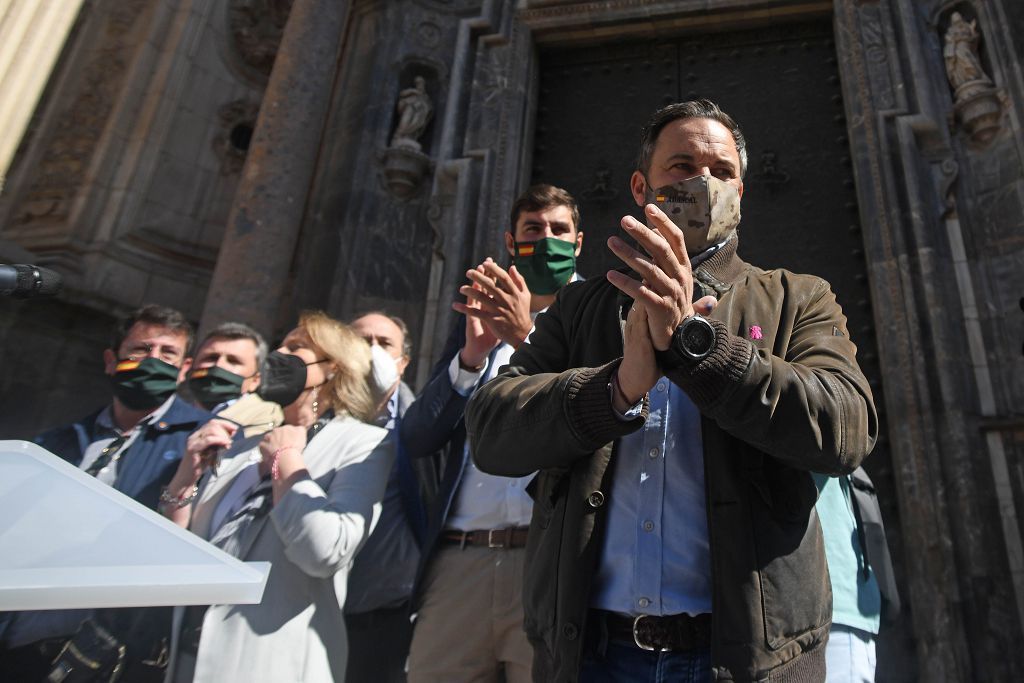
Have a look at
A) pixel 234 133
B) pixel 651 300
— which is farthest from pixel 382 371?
pixel 234 133

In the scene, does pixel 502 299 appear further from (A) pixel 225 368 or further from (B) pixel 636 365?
(A) pixel 225 368

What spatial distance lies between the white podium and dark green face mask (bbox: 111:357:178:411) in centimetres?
205

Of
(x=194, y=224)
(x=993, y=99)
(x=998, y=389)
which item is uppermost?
(x=993, y=99)

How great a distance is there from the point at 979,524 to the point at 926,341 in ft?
3.53

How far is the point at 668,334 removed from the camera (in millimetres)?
1140

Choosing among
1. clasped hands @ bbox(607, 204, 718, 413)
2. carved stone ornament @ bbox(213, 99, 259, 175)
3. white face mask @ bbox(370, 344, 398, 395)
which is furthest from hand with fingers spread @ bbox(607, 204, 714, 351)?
carved stone ornament @ bbox(213, 99, 259, 175)

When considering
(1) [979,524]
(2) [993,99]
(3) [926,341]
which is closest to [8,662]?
(1) [979,524]

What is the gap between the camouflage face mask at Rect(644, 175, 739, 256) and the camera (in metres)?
1.44

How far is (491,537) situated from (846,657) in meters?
1.09

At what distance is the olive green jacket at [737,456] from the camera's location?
3.71 ft

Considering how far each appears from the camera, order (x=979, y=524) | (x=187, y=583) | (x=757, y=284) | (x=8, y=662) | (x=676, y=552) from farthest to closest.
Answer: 1. (x=979, y=524)
2. (x=8, y=662)
3. (x=757, y=284)
4. (x=676, y=552)
5. (x=187, y=583)

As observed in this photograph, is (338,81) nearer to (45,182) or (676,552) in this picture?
(45,182)

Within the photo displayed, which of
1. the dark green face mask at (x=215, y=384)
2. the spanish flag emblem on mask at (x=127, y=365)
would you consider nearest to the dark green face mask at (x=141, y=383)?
the spanish flag emblem on mask at (x=127, y=365)

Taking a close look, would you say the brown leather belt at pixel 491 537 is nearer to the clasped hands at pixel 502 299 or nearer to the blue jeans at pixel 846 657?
the clasped hands at pixel 502 299
